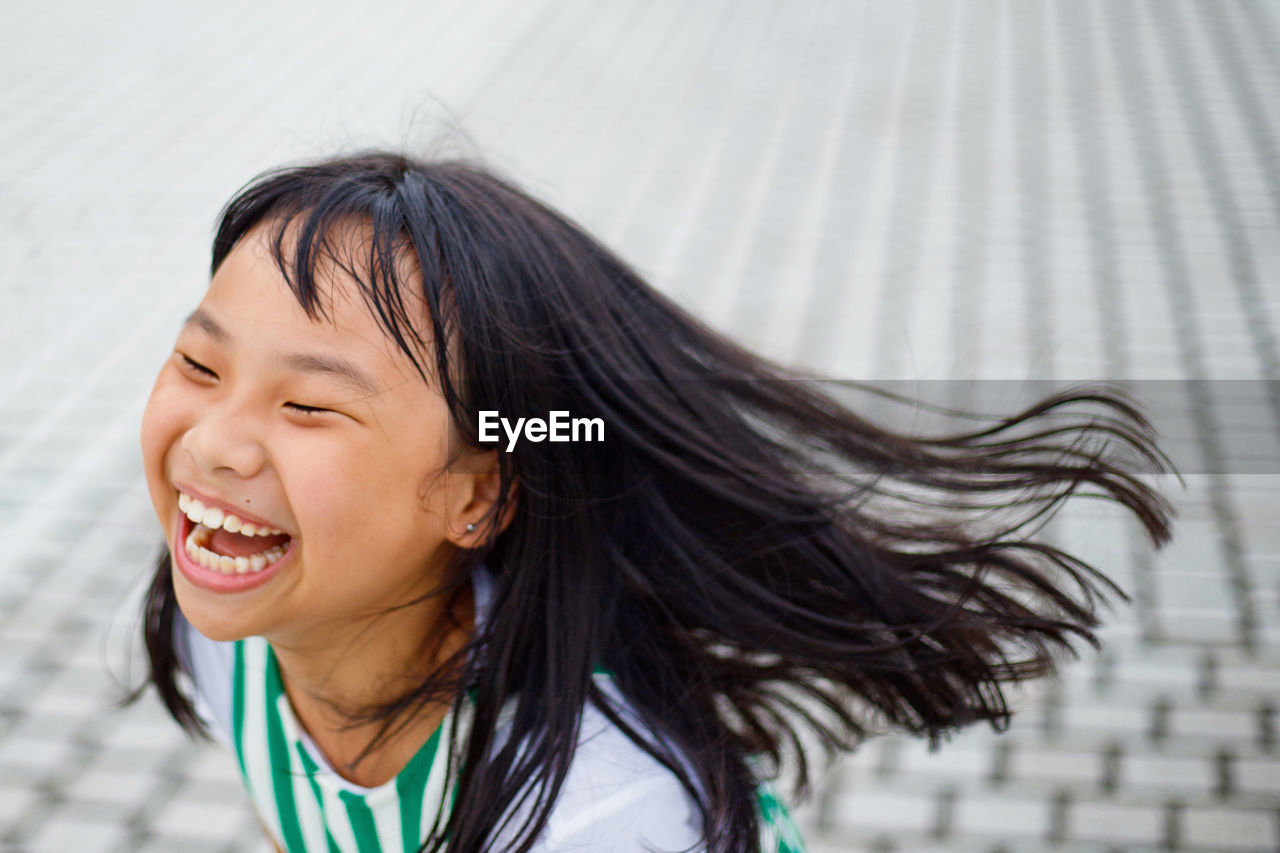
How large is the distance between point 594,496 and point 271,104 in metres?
4.40

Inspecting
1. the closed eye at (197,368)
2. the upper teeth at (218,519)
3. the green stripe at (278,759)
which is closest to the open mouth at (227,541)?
the upper teeth at (218,519)

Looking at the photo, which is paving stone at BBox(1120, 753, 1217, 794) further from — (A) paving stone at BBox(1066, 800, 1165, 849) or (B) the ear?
(B) the ear

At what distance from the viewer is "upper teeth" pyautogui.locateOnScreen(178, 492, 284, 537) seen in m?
1.38

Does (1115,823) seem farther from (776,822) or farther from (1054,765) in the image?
(776,822)

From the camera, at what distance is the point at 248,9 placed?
6.79 metres

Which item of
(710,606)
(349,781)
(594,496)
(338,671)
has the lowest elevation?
(349,781)

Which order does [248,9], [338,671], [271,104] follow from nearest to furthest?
[338,671], [271,104], [248,9]

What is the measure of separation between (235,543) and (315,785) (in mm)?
429

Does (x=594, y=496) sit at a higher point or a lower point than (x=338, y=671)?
higher

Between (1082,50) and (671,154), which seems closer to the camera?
(671,154)

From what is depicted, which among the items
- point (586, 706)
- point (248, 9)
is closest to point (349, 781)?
point (586, 706)

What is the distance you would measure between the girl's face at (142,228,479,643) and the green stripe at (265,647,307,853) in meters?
0.37

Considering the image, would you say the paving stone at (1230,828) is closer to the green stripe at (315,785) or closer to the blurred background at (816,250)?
the blurred background at (816,250)

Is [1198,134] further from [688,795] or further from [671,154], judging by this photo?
[688,795]
